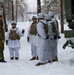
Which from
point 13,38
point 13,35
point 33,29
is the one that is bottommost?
point 13,38

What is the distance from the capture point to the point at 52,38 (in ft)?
38.2

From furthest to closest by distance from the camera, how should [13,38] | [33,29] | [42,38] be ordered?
[13,38]
[33,29]
[42,38]

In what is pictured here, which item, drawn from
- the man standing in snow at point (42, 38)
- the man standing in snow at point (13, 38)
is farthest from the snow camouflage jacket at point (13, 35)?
the man standing in snow at point (42, 38)

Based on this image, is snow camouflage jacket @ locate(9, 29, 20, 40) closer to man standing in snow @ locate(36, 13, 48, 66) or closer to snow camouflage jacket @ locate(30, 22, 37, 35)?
snow camouflage jacket @ locate(30, 22, 37, 35)

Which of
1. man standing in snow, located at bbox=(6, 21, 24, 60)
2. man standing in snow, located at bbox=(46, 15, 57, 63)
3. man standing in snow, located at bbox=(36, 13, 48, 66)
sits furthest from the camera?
man standing in snow, located at bbox=(6, 21, 24, 60)

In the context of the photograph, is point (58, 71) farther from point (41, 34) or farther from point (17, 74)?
point (41, 34)

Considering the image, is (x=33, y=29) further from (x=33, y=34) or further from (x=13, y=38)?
(x=13, y=38)

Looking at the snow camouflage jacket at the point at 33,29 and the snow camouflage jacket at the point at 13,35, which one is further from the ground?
the snow camouflage jacket at the point at 33,29

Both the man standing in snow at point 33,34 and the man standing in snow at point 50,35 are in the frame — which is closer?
the man standing in snow at point 50,35

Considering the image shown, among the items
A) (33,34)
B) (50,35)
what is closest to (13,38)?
(33,34)

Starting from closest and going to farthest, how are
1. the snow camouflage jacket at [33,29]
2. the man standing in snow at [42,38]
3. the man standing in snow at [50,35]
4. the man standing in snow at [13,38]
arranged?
Result: the man standing in snow at [42,38], the man standing in snow at [50,35], the snow camouflage jacket at [33,29], the man standing in snow at [13,38]

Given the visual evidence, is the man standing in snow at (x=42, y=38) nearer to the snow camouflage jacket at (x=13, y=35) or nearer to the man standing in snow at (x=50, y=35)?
the man standing in snow at (x=50, y=35)

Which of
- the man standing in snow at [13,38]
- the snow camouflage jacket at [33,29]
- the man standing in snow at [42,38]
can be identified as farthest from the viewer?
the man standing in snow at [13,38]

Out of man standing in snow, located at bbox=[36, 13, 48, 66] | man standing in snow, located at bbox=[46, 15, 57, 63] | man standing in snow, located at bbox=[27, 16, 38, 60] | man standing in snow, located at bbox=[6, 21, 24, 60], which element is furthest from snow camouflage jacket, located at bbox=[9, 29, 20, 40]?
man standing in snow, located at bbox=[36, 13, 48, 66]
